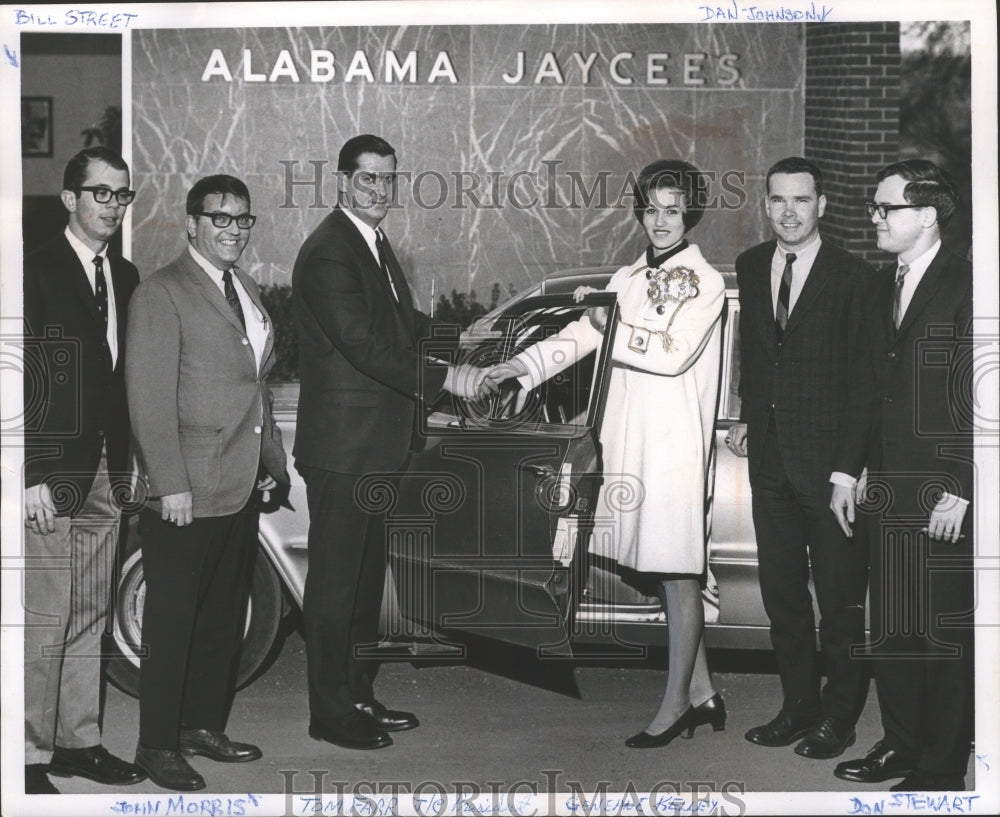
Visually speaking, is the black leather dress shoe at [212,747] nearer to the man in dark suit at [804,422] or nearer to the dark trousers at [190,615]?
the dark trousers at [190,615]

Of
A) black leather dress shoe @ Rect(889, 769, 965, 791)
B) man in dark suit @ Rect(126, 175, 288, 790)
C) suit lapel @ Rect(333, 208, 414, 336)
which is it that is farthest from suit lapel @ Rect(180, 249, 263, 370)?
black leather dress shoe @ Rect(889, 769, 965, 791)

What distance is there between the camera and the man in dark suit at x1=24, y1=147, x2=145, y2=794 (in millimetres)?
5199

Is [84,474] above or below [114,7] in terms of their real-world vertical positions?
below

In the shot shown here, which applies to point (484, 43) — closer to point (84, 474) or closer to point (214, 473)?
point (214, 473)

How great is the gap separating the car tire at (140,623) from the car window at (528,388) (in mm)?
961

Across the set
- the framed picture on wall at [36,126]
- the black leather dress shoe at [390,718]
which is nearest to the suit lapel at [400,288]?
the framed picture on wall at [36,126]

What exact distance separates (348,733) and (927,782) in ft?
7.64

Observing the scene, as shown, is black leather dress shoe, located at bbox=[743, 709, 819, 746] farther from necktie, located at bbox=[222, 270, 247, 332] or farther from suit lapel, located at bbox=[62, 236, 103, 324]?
suit lapel, located at bbox=[62, 236, 103, 324]

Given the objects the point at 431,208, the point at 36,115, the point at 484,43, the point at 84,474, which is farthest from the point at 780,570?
the point at 36,115

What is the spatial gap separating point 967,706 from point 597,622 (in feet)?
5.01

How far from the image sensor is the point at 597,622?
17.5 ft

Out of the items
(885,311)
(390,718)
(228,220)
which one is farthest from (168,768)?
(885,311)

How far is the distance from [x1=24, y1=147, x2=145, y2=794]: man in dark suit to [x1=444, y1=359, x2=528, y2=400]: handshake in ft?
4.20

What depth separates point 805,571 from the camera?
207 inches
